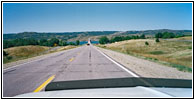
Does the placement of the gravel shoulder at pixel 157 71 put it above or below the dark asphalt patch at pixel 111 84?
above

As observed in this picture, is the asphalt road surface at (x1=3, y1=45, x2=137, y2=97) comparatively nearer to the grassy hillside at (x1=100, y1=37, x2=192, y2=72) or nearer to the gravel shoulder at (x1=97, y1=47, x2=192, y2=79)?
the gravel shoulder at (x1=97, y1=47, x2=192, y2=79)

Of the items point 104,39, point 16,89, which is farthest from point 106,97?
point 104,39

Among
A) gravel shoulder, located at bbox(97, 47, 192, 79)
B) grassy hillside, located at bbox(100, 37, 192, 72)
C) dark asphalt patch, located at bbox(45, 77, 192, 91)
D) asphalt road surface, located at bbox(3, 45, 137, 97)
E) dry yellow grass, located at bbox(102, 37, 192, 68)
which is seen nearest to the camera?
dark asphalt patch, located at bbox(45, 77, 192, 91)

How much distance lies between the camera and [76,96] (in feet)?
12.2

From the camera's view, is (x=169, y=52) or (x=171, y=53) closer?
(x=171, y=53)

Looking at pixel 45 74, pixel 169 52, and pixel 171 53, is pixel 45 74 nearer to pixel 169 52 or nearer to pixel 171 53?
pixel 171 53

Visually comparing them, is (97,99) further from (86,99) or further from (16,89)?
(16,89)

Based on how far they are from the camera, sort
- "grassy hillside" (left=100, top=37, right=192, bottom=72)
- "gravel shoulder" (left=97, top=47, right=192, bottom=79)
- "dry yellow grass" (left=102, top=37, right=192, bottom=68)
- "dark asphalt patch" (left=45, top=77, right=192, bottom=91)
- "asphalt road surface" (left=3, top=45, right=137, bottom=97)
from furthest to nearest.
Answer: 1. "dry yellow grass" (left=102, top=37, right=192, bottom=68)
2. "grassy hillside" (left=100, top=37, right=192, bottom=72)
3. "gravel shoulder" (left=97, top=47, right=192, bottom=79)
4. "asphalt road surface" (left=3, top=45, right=137, bottom=97)
5. "dark asphalt patch" (left=45, top=77, right=192, bottom=91)

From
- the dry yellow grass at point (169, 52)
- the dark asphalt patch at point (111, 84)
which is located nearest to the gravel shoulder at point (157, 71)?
the dark asphalt patch at point (111, 84)

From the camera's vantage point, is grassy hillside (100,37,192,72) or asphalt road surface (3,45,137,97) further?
grassy hillside (100,37,192,72)

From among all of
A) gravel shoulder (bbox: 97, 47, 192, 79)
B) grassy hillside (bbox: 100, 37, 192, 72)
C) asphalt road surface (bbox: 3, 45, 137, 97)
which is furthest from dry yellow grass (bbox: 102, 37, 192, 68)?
asphalt road surface (bbox: 3, 45, 137, 97)

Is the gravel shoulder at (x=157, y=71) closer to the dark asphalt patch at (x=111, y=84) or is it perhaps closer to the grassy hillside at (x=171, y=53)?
the grassy hillside at (x=171, y=53)

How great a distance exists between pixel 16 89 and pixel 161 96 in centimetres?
486

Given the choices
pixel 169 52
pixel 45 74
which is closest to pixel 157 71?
pixel 45 74
